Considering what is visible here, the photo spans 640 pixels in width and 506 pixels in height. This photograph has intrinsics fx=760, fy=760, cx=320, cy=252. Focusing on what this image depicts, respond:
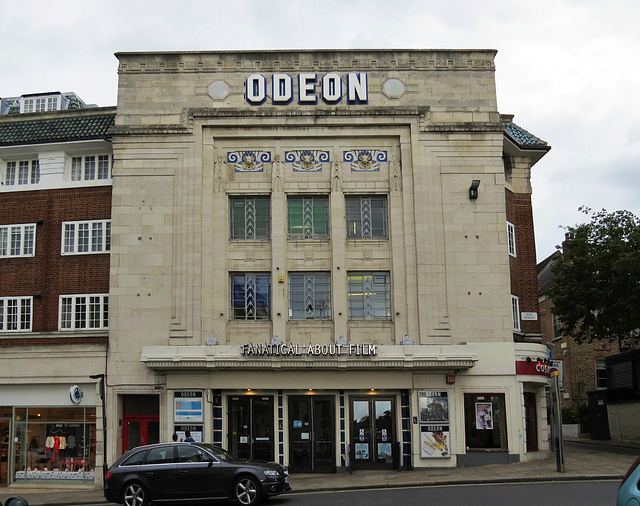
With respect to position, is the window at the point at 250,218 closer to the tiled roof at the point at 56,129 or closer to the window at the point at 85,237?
the window at the point at 85,237

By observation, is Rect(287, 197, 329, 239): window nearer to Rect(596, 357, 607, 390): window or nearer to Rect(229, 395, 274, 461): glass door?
Rect(229, 395, 274, 461): glass door

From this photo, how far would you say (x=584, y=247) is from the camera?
35.2m

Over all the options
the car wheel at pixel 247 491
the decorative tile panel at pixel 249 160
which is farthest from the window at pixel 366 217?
the car wheel at pixel 247 491

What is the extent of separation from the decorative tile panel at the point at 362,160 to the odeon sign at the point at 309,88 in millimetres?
1968

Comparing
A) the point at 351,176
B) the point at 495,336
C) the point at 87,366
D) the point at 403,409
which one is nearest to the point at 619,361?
the point at 495,336

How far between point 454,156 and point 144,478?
16651mm

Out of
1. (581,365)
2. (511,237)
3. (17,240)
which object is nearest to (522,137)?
(511,237)

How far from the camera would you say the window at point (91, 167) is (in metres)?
30.2

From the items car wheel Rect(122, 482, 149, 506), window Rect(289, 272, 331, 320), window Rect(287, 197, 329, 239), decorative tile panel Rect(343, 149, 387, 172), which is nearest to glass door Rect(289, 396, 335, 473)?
window Rect(289, 272, 331, 320)

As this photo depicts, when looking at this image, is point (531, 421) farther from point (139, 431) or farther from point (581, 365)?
point (581, 365)

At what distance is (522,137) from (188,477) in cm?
2063

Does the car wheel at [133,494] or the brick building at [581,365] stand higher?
the brick building at [581,365]

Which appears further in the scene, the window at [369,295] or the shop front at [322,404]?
the window at [369,295]

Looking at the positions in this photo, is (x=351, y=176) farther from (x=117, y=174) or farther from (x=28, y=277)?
(x=28, y=277)
